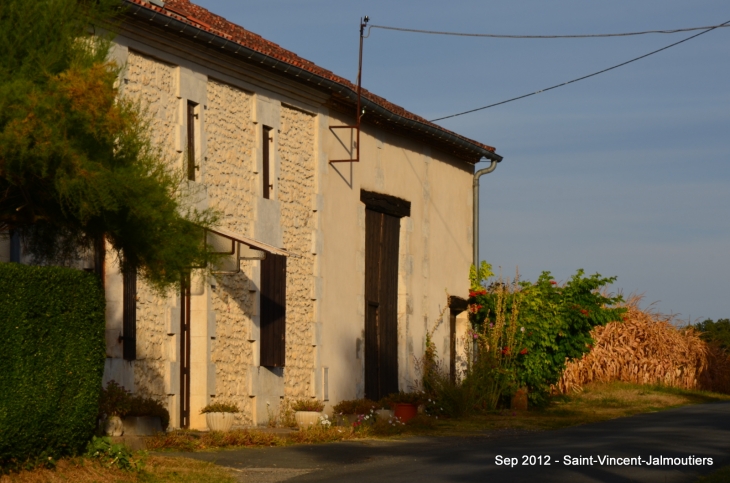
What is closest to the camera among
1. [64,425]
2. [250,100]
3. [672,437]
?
[64,425]

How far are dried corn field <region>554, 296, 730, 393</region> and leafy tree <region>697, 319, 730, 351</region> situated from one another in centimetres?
151

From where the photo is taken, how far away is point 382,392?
795 inches

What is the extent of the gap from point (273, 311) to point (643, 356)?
13.6 metres

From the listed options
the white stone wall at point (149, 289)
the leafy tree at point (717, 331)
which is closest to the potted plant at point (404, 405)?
the white stone wall at point (149, 289)

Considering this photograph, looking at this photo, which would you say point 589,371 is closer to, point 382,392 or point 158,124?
point 382,392

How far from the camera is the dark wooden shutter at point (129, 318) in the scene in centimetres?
1323

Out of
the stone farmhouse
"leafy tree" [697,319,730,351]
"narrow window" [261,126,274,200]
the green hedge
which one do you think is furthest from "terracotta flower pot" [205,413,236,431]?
"leafy tree" [697,319,730,351]

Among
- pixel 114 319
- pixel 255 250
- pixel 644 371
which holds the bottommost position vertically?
pixel 644 371

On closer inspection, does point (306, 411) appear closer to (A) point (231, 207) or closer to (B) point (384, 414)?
(B) point (384, 414)

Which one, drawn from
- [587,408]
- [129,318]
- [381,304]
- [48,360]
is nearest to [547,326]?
[587,408]

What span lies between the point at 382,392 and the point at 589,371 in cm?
785

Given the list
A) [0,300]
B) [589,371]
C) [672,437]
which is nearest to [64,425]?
[0,300]

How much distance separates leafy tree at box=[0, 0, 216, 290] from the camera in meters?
8.54

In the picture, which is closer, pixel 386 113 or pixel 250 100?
pixel 250 100
